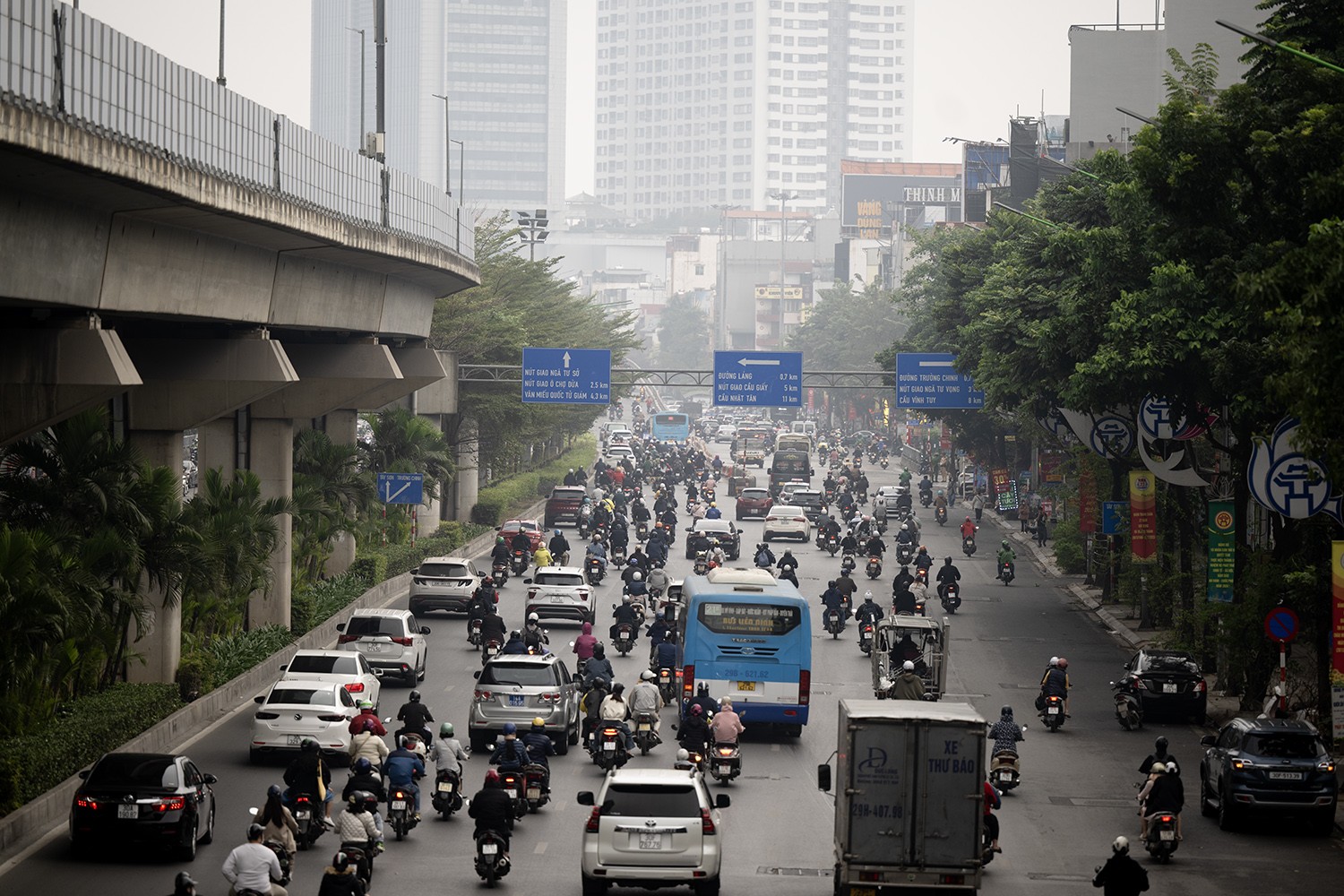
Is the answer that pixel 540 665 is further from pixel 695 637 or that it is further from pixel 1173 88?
pixel 1173 88

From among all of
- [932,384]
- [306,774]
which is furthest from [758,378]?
[306,774]

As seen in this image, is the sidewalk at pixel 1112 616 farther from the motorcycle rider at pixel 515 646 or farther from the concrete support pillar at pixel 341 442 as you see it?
the concrete support pillar at pixel 341 442

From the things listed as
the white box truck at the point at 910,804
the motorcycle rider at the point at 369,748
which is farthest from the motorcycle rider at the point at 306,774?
the white box truck at the point at 910,804

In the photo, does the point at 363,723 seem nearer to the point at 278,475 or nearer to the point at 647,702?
the point at 647,702

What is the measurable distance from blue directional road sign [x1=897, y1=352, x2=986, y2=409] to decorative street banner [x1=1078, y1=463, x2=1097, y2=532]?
1116cm

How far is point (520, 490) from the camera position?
80.4 meters

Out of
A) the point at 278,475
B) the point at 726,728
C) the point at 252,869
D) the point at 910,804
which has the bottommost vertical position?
the point at 726,728

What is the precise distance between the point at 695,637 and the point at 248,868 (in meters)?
13.6

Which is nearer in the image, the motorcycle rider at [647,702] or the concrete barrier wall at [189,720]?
the concrete barrier wall at [189,720]

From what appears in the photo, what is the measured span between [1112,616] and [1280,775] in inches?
1002

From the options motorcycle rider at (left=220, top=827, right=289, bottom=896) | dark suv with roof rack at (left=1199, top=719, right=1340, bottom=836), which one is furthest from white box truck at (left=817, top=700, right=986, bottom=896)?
dark suv with roof rack at (left=1199, top=719, right=1340, bottom=836)

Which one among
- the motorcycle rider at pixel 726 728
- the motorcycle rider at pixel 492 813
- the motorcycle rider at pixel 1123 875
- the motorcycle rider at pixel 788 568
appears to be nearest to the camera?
the motorcycle rider at pixel 1123 875

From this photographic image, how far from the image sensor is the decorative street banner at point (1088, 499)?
169 feet

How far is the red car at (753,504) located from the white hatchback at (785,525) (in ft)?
30.6
